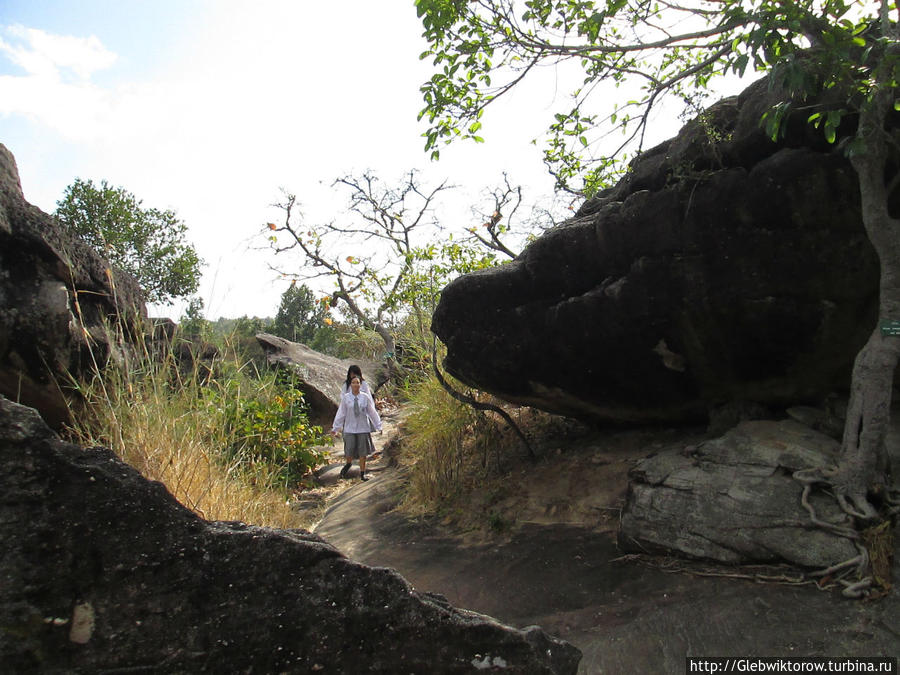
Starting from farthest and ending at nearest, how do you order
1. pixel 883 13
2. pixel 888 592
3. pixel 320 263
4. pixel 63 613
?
1. pixel 320 263
2. pixel 883 13
3. pixel 888 592
4. pixel 63 613

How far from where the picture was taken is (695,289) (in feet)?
13.3

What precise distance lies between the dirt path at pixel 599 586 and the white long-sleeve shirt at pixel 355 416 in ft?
7.21

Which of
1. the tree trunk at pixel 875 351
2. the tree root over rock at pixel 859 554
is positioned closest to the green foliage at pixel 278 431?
the tree root over rock at pixel 859 554

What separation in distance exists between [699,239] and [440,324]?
2.28m

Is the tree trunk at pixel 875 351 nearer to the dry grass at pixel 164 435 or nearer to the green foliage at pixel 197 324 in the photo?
the dry grass at pixel 164 435

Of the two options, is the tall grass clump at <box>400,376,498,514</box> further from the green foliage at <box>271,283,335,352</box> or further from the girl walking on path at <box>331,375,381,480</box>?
the green foliage at <box>271,283,335,352</box>

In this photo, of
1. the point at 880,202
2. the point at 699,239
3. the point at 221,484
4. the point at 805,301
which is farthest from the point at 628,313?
the point at 221,484

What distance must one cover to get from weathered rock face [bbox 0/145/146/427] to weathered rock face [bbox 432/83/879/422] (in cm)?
288

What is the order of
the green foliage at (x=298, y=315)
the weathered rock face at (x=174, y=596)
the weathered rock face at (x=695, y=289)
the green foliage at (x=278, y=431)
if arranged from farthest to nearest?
1. the green foliage at (x=298, y=315)
2. the green foliage at (x=278, y=431)
3. the weathered rock face at (x=695, y=289)
4. the weathered rock face at (x=174, y=596)

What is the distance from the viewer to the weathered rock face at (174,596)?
160cm

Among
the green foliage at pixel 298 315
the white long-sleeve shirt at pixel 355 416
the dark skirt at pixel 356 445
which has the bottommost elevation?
the dark skirt at pixel 356 445

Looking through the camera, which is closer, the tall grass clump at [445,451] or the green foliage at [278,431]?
the tall grass clump at [445,451]

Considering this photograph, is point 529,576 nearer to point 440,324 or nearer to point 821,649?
point 821,649

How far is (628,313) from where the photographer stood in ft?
14.2
